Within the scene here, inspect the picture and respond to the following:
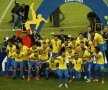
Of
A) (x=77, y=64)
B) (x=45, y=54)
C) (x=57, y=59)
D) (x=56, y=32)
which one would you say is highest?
(x=56, y=32)

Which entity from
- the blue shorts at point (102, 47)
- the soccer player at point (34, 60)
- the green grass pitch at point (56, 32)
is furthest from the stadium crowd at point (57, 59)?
the green grass pitch at point (56, 32)

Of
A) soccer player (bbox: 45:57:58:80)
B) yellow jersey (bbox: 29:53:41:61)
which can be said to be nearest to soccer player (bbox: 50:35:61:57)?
soccer player (bbox: 45:57:58:80)

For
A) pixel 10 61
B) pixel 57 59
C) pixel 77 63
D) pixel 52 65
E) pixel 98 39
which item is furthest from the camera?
pixel 98 39

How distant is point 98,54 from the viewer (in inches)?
802

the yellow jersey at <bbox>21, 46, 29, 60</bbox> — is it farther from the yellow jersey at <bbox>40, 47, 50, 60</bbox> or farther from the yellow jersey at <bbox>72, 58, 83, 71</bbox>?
the yellow jersey at <bbox>72, 58, 83, 71</bbox>

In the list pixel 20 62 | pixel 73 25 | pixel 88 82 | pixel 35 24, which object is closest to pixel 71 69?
pixel 88 82

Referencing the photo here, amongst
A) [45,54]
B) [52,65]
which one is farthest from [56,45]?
[52,65]

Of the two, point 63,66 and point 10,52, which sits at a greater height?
point 10,52

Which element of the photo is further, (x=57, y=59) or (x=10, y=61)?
(x=10, y=61)

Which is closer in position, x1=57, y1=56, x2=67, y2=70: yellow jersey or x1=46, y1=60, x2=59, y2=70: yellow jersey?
x1=57, y1=56, x2=67, y2=70: yellow jersey

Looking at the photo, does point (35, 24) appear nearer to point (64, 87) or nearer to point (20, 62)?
point (20, 62)

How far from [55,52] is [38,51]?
1.25 m

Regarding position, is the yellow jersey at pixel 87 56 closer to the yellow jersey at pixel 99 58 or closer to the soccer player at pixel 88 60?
the soccer player at pixel 88 60

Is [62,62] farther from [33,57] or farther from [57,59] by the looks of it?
[33,57]
